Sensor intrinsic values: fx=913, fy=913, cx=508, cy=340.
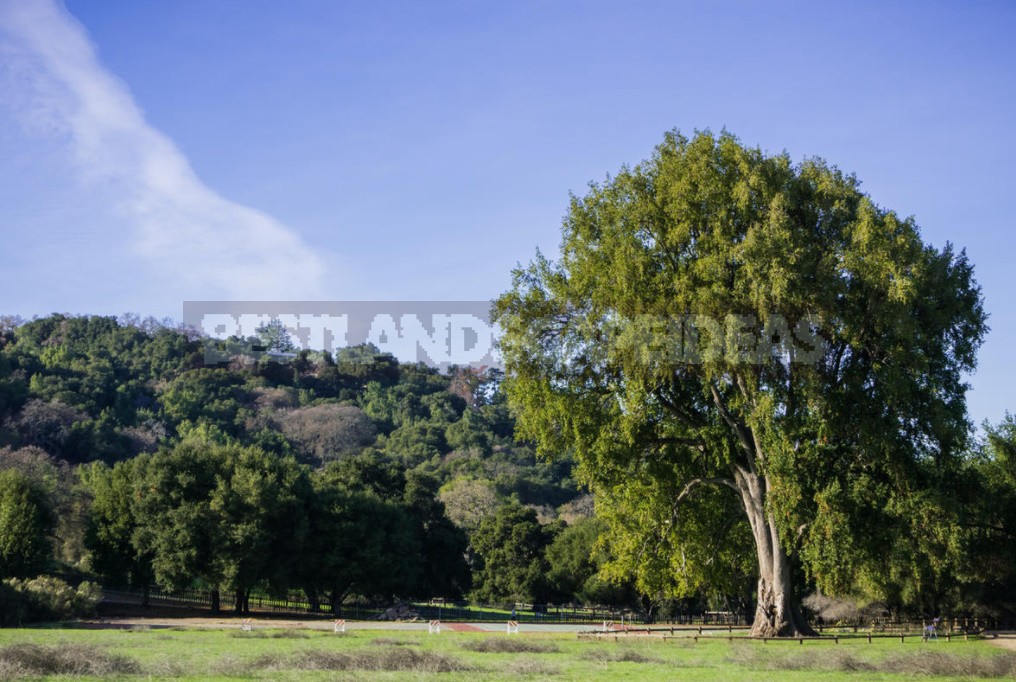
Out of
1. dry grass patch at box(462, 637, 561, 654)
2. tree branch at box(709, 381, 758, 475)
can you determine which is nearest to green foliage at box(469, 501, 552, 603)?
tree branch at box(709, 381, 758, 475)

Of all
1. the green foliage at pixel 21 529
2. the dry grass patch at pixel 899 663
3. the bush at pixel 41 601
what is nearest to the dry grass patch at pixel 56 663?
the dry grass patch at pixel 899 663

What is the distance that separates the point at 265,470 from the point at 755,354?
103 feet

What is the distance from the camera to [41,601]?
3441cm

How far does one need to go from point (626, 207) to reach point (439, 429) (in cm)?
10869

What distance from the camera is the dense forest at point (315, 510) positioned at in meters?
36.6

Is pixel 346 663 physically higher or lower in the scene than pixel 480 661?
higher

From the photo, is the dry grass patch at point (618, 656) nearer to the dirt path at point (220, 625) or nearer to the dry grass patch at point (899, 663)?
the dry grass patch at point (899, 663)

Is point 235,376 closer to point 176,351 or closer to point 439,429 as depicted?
point 176,351

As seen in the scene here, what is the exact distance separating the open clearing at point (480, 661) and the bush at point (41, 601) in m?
6.54

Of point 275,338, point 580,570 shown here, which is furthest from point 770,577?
point 275,338

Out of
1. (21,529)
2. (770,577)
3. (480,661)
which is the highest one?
(21,529)

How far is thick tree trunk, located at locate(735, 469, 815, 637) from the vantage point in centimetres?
2836

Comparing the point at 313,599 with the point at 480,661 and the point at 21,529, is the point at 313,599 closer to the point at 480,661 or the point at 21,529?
the point at 21,529

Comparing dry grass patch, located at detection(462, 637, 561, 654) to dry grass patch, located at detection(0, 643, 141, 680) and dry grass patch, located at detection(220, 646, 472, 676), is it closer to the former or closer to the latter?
dry grass patch, located at detection(220, 646, 472, 676)
